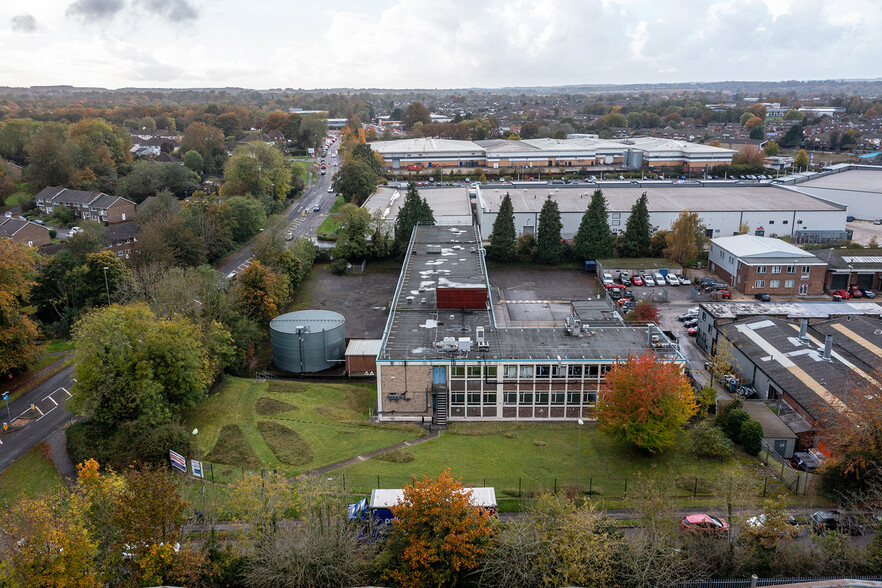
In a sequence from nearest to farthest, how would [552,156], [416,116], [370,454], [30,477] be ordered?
[30,477]
[370,454]
[552,156]
[416,116]

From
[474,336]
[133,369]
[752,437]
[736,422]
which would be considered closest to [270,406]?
[133,369]

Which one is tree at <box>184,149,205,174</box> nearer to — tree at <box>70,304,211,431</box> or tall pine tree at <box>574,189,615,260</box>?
tall pine tree at <box>574,189,615,260</box>

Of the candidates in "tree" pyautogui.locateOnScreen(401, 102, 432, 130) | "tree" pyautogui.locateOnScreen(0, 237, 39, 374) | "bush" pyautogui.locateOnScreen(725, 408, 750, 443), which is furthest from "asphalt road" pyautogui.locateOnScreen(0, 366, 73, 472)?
"tree" pyautogui.locateOnScreen(401, 102, 432, 130)

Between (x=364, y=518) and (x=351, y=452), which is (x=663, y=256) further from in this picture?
(x=364, y=518)

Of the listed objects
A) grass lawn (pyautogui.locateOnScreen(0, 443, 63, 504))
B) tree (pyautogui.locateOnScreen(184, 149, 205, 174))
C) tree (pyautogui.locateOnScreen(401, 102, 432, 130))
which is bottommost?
grass lawn (pyautogui.locateOnScreen(0, 443, 63, 504))

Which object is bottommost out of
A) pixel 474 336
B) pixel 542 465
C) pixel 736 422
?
pixel 542 465

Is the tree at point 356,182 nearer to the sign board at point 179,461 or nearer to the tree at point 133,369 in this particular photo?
the tree at point 133,369

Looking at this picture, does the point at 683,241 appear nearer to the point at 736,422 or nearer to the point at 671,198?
the point at 671,198
